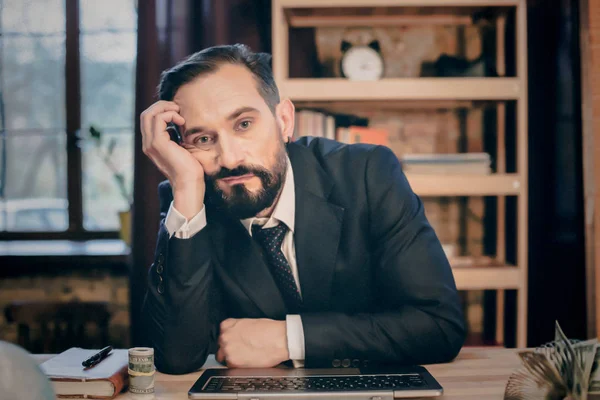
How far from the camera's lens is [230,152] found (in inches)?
54.6

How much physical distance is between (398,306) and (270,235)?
36 centimetres

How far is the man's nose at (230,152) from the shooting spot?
1.38 metres

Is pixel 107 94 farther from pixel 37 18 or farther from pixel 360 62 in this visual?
pixel 360 62

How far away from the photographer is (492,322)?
265 centimetres

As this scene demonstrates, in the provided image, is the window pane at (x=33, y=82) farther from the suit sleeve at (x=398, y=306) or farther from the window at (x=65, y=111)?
the suit sleeve at (x=398, y=306)

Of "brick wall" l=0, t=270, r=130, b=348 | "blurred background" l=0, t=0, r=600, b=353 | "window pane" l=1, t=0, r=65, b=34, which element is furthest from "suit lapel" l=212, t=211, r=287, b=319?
"window pane" l=1, t=0, r=65, b=34

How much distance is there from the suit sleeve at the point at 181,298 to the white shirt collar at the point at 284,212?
15 cm

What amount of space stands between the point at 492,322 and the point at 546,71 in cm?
114

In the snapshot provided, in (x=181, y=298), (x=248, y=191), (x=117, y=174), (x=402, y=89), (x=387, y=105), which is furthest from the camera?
(x=117, y=174)

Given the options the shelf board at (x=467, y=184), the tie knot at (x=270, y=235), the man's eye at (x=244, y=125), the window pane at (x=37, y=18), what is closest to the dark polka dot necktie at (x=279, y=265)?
the tie knot at (x=270, y=235)

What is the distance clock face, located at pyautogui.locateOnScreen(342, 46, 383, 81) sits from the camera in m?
2.36

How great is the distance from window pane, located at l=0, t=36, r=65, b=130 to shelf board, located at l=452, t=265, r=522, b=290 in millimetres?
2079

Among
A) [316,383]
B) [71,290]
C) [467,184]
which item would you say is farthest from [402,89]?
[71,290]

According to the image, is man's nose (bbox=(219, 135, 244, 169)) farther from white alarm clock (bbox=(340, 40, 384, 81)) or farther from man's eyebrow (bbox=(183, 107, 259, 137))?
white alarm clock (bbox=(340, 40, 384, 81))
